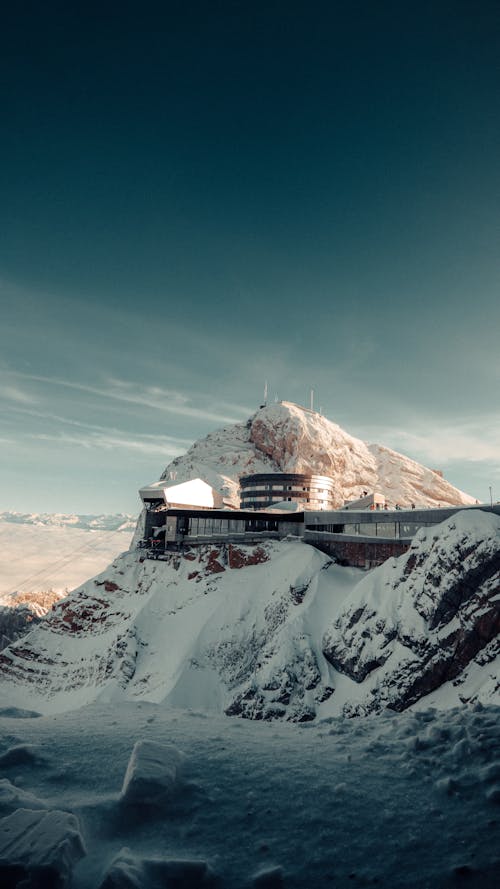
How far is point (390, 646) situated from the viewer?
1189 inches

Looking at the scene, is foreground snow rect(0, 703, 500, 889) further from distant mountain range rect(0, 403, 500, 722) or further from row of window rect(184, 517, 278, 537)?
row of window rect(184, 517, 278, 537)

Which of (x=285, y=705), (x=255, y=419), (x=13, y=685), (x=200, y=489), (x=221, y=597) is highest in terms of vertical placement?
(x=255, y=419)

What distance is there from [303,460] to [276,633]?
112 meters

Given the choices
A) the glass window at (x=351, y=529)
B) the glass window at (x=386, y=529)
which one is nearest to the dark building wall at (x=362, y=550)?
the glass window at (x=386, y=529)

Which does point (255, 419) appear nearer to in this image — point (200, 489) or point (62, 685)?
point (200, 489)

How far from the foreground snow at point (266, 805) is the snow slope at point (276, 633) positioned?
706 inches

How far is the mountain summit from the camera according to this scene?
487ft

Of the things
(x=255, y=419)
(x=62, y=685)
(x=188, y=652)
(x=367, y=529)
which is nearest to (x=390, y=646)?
(x=367, y=529)

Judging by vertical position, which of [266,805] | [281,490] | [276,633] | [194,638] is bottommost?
[194,638]

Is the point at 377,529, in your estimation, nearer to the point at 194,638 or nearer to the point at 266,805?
the point at 194,638

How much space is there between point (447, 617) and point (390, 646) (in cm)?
477

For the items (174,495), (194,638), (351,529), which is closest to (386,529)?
(351,529)

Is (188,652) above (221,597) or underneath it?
underneath

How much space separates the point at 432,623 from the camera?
1115 inches
